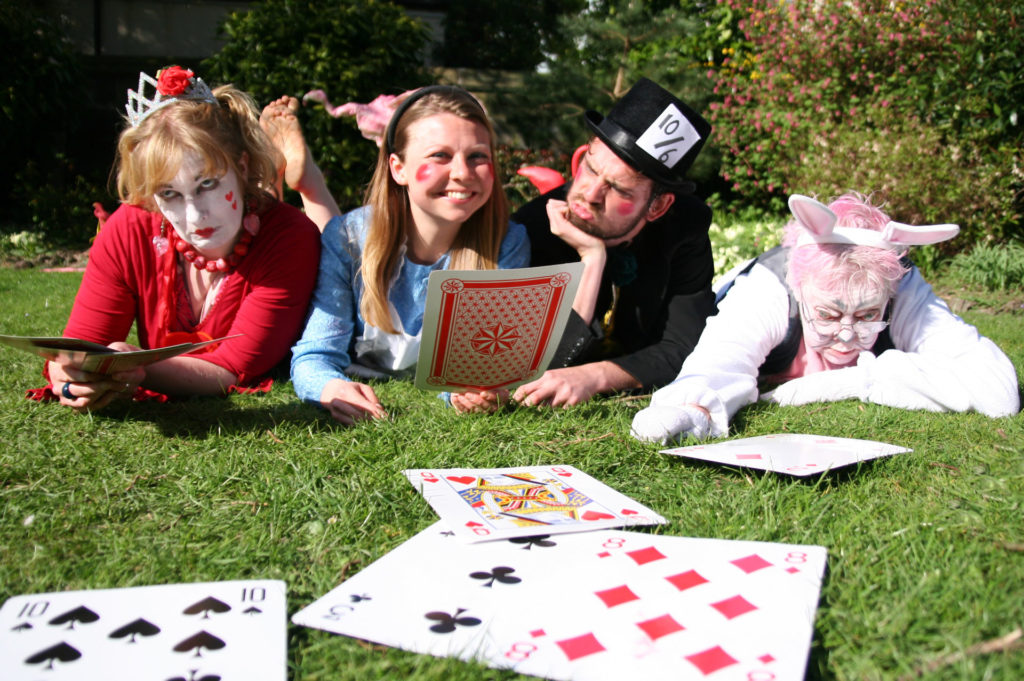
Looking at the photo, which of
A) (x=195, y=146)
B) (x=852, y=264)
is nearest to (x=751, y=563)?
(x=852, y=264)

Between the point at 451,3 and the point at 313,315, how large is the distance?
1278cm

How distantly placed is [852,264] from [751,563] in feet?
5.58

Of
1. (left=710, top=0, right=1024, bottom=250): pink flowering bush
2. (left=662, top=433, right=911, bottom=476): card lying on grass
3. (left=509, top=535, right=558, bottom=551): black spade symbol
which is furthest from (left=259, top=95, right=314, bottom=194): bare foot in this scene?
(left=710, top=0, right=1024, bottom=250): pink flowering bush

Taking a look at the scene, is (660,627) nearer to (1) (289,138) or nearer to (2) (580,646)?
(2) (580,646)

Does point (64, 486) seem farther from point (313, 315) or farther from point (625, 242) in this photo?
point (625, 242)

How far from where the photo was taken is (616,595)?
1.51 m

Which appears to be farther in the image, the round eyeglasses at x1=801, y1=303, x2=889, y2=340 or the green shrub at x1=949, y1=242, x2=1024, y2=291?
the green shrub at x1=949, y1=242, x2=1024, y2=291

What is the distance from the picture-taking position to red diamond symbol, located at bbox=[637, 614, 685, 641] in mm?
1384

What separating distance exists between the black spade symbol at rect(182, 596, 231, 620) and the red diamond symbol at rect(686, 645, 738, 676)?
0.81 m

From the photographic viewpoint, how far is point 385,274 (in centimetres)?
318

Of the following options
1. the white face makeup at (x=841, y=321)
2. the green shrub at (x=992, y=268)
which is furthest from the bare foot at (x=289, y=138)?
the green shrub at (x=992, y=268)

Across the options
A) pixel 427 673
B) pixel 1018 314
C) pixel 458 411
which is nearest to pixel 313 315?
pixel 458 411

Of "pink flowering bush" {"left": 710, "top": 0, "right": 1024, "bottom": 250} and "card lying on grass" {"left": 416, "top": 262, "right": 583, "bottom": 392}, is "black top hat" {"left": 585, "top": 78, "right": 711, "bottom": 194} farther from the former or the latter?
"pink flowering bush" {"left": 710, "top": 0, "right": 1024, "bottom": 250}

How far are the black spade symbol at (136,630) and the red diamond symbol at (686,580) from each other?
93 cm
